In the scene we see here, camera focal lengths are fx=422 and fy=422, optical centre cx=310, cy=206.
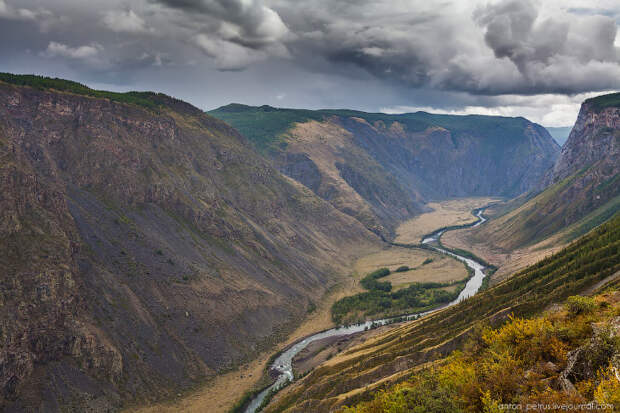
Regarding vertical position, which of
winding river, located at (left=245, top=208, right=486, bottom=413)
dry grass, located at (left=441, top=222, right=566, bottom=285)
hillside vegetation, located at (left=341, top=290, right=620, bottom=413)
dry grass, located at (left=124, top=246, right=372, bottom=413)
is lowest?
winding river, located at (left=245, top=208, right=486, bottom=413)

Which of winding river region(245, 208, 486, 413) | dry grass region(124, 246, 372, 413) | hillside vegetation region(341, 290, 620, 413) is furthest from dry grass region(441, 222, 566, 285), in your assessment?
hillside vegetation region(341, 290, 620, 413)

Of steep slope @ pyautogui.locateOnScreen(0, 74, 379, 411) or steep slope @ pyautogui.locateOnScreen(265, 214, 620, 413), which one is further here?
steep slope @ pyautogui.locateOnScreen(0, 74, 379, 411)

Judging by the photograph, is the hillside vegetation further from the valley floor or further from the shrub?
the valley floor

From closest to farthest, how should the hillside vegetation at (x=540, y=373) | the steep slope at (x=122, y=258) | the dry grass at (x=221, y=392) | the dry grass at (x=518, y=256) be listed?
1. the hillside vegetation at (x=540, y=373)
2. the steep slope at (x=122, y=258)
3. the dry grass at (x=221, y=392)
4. the dry grass at (x=518, y=256)

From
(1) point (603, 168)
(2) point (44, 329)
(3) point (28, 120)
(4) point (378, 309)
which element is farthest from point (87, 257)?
(1) point (603, 168)

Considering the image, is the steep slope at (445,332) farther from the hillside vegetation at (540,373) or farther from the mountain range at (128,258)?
the hillside vegetation at (540,373)

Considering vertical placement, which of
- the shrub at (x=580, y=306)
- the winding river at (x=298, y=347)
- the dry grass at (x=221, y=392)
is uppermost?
the shrub at (x=580, y=306)

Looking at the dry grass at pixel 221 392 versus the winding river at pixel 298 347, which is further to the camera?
the winding river at pixel 298 347

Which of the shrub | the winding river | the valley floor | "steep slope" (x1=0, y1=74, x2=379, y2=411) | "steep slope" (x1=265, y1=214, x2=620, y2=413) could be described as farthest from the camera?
the winding river

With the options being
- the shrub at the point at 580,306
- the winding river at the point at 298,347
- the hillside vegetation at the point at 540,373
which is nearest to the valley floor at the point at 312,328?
the winding river at the point at 298,347
